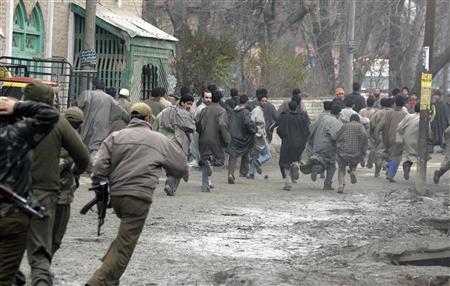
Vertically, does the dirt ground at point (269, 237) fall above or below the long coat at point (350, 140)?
below

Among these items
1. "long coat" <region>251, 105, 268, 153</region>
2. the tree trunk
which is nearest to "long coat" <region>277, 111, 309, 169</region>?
"long coat" <region>251, 105, 268, 153</region>

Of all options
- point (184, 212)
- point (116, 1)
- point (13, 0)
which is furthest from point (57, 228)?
point (116, 1)

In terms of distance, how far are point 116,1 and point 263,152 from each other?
26.0ft

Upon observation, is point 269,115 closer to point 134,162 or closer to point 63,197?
point 63,197

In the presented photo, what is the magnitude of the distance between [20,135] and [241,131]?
44.5 ft

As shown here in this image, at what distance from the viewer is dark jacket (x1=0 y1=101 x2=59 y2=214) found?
7.30 meters

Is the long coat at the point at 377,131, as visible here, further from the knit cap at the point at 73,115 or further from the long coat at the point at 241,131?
the knit cap at the point at 73,115

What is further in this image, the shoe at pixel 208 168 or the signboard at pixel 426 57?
the signboard at pixel 426 57

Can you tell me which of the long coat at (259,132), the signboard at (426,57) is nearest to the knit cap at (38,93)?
the signboard at (426,57)

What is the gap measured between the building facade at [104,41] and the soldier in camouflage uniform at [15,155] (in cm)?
1545

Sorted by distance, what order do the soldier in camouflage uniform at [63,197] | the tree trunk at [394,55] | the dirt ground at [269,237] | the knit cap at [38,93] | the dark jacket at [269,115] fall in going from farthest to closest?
1. the tree trunk at [394,55]
2. the dark jacket at [269,115]
3. the dirt ground at [269,237]
4. the soldier in camouflage uniform at [63,197]
5. the knit cap at [38,93]

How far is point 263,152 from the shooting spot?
2131 cm

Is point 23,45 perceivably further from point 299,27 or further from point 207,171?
point 299,27

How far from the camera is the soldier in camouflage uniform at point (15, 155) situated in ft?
24.0
